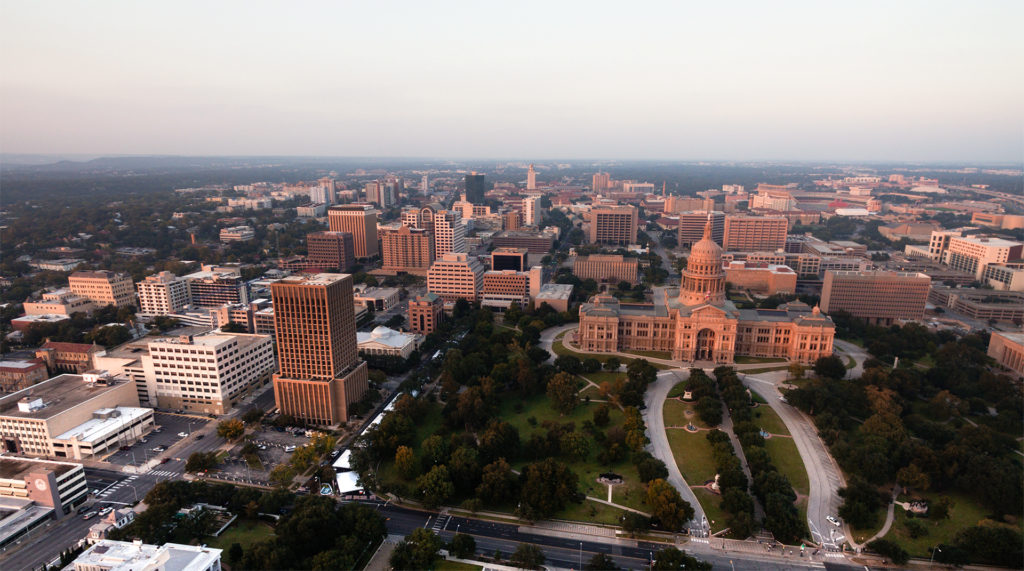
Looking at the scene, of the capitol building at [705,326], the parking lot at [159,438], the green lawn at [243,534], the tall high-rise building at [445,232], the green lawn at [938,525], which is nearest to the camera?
the green lawn at [243,534]

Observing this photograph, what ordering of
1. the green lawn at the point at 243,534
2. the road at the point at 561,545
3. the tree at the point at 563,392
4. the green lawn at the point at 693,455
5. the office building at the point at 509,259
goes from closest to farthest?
the road at the point at 561,545
the green lawn at the point at 243,534
the green lawn at the point at 693,455
the tree at the point at 563,392
the office building at the point at 509,259

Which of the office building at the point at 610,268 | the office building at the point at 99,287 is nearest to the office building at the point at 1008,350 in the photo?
the office building at the point at 610,268

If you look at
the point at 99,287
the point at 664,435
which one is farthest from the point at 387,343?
the point at 99,287

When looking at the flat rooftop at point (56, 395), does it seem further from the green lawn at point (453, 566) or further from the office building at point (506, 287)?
the office building at point (506, 287)

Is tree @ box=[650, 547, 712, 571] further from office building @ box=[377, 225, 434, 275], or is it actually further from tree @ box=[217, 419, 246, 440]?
office building @ box=[377, 225, 434, 275]

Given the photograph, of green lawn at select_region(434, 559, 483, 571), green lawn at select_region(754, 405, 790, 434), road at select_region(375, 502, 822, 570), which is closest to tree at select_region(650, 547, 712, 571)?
Result: road at select_region(375, 502, 822, 570)

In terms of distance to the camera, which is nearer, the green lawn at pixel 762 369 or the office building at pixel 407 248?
the green lawn at pixel 762 369

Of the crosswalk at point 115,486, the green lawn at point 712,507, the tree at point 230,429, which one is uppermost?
the tree at point 230,429

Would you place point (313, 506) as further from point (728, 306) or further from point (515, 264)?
point (515, 264)
